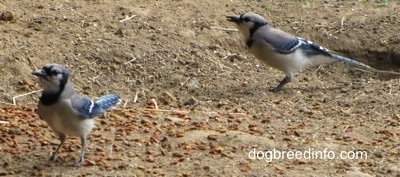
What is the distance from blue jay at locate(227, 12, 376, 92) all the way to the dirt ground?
0.22 meters

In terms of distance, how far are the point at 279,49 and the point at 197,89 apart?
77 centimetres

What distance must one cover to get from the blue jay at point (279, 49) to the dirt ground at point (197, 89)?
0.73ft

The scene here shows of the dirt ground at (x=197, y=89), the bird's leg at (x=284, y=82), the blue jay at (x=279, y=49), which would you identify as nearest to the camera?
the dirt ground at (x=197, y=89)

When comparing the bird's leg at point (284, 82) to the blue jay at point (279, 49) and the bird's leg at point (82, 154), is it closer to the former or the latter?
the blue jay at point (279, 49)

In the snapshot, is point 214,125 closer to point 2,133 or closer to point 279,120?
point 279,120

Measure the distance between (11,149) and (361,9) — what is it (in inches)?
208

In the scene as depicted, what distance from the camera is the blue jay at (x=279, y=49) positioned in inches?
339

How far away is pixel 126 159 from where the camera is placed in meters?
6.21

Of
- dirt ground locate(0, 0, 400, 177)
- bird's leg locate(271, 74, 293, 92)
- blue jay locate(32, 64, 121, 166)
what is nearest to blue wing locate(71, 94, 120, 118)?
blue jay locate(32, 64, 121, 166)

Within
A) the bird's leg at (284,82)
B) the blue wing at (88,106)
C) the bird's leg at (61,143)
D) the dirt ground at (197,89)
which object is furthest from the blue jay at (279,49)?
the bird's leg at (61,143)

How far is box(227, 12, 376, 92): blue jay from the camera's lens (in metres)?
8.61

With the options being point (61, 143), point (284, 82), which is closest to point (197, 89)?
point (284, 82)

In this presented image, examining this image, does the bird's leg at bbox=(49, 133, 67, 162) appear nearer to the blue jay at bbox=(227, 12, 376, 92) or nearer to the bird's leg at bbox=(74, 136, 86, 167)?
the bird's leg at bbox=(74, 136, 86, 167)

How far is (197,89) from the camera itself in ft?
28.0
